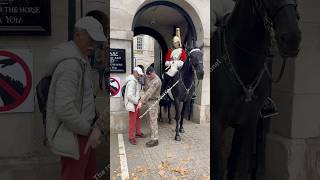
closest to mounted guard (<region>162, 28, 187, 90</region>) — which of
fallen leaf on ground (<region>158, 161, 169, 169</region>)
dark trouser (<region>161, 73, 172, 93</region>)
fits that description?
dark trouser (<region>161, 73, 172, 93</region>)

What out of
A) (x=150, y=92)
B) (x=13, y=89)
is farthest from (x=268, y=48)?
(x=150, y=92)

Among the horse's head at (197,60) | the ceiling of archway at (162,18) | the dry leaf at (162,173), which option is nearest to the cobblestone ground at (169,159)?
the dry leaf at (162,173)

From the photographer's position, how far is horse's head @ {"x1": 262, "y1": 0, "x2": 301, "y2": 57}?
3.82 feet

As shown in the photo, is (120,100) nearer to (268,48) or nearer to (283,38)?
(268,48)

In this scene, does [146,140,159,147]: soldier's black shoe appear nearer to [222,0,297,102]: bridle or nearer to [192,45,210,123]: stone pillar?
[192,45,210,123]: stone pillar

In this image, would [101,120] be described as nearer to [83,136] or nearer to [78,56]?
[83,136]

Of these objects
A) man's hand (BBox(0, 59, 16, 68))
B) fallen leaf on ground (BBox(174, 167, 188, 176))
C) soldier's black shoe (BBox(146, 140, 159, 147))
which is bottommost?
fallen leaf on ground (BBox(174, 167, 188, 176))

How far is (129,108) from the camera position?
3779 mm

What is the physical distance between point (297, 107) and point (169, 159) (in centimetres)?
196

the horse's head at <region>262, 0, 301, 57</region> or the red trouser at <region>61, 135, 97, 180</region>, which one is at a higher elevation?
the horse's head at <region>262, 0, 301, 57</region>

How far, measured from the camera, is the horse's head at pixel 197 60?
15.3 feet

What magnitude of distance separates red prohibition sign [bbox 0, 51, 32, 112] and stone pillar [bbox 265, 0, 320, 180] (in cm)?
143

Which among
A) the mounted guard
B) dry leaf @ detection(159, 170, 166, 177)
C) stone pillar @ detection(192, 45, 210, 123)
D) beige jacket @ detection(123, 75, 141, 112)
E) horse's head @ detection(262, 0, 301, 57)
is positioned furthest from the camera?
stone pillar @ detection(192, 45, 210, 123)

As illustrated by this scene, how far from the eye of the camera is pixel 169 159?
3543 millimetres
